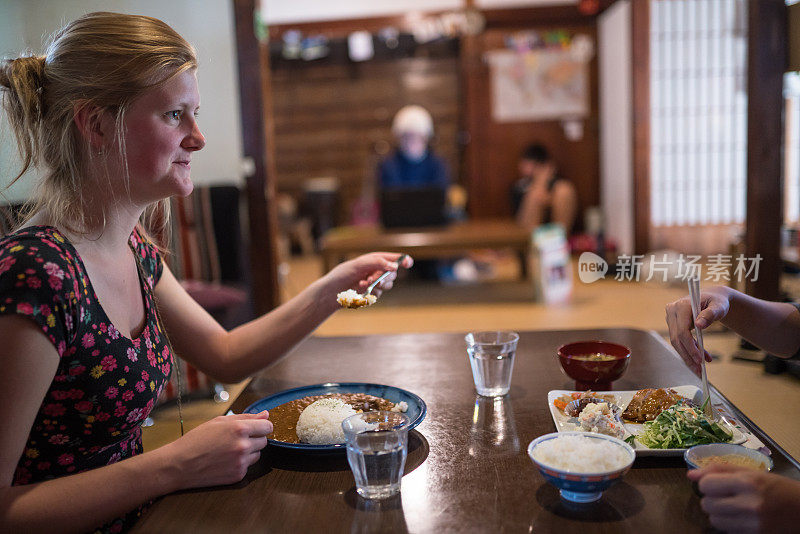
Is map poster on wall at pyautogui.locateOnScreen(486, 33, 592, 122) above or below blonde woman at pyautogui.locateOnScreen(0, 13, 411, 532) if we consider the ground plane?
above

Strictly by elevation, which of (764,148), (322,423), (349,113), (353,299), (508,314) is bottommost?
(508,314)

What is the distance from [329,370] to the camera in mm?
1310

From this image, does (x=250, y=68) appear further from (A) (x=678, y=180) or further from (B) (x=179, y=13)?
(A) (x=678, y=180)

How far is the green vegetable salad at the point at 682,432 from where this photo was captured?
90cm

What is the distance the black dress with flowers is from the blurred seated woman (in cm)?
555

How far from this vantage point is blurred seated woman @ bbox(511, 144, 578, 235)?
21.2 ft

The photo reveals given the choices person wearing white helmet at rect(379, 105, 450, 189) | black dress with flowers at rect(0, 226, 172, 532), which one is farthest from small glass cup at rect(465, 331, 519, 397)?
person wearing white helmet at rect(379, 105, 450, 189)

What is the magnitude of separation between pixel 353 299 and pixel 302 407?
22 cm

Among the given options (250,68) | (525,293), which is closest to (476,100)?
(525,293)

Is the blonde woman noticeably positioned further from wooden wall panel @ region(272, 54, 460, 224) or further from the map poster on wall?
wooden wall panel @ region(272, 54, 460, 224)

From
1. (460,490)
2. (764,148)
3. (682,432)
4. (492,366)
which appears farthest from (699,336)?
(764,148)

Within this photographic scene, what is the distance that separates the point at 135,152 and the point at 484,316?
342 centimetres

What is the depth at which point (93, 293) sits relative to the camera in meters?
0.98

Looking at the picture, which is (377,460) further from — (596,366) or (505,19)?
(505,19)
